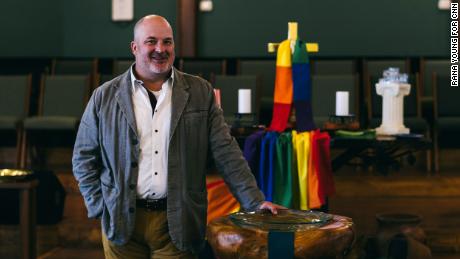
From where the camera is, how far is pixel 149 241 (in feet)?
7.28

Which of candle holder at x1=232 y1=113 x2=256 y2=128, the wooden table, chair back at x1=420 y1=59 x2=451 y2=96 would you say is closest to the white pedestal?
candle holder at x1=232 y1=113 x2=256 y2=128

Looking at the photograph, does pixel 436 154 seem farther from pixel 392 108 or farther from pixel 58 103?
pixel 58 103

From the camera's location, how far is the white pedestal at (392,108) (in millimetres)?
4031

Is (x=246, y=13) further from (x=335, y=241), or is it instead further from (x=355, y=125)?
(x=335, y=241)

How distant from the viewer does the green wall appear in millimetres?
8281

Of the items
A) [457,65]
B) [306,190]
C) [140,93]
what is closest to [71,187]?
[306,190]

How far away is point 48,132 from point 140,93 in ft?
14.8

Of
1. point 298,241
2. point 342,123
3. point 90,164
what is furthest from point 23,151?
point 298,241

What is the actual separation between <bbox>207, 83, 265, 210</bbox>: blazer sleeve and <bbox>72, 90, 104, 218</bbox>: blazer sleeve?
355 mm

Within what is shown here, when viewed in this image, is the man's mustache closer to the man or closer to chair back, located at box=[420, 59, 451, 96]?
the man

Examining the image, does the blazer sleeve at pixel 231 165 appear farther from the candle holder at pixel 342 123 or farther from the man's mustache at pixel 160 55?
the candle holder at pixel 342 123

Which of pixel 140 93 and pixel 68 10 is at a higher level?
pixel 68 10

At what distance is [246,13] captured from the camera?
339 inches

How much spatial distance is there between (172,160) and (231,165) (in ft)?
0.60
